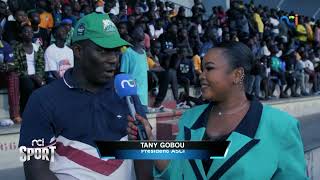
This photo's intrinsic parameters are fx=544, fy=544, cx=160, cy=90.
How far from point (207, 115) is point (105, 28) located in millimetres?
542

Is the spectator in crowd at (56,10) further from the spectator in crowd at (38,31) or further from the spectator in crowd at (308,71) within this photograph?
the spectator in crowd at (308,71)

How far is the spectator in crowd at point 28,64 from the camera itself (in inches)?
282

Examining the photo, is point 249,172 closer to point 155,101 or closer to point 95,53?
point 95,53

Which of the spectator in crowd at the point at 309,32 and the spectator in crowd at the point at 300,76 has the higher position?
the spectator in crowd at the point at 309,32

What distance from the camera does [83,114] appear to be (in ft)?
6.98

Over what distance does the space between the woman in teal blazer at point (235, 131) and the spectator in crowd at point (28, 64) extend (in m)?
5.22

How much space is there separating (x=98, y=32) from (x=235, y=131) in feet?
2.15

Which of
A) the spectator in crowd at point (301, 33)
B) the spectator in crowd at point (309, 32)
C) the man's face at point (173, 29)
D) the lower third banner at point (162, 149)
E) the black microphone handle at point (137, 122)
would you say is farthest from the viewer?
the spectator in crowd at point (309, 32)

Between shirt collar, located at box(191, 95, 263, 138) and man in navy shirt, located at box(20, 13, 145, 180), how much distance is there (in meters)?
0.25

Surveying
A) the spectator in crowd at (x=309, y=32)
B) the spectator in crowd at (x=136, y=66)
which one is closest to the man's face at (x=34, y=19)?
the spectator in crowd at (x=136, y=66)

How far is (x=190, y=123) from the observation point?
2.20 meters

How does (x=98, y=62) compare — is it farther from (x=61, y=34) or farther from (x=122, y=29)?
(x=122, y=29)

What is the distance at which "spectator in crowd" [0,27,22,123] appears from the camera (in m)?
7.01

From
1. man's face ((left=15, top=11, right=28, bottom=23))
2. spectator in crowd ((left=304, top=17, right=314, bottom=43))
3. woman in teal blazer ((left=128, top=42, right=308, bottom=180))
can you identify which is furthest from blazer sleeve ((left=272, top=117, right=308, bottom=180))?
spectator in crowd ((left=304, top=17, right=314, bottom=43))
